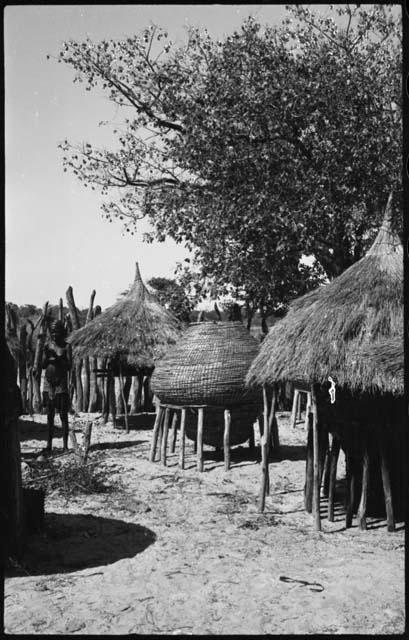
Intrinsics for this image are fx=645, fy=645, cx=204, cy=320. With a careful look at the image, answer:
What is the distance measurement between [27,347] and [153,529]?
1308 cm

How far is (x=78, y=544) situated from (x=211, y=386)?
13.3 feet

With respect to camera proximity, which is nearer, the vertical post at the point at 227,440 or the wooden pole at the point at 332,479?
the wooden pole at the point at 332,479

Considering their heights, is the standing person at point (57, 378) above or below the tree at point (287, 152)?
below

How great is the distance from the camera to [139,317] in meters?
16.6

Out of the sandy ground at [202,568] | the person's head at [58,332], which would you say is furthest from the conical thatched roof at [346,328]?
the person's head at [58,332]

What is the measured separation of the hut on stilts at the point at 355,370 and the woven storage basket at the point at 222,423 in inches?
97.8

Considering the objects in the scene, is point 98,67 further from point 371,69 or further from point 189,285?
point 371,69

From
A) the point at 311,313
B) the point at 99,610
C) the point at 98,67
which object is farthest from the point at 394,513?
the point at 98,67

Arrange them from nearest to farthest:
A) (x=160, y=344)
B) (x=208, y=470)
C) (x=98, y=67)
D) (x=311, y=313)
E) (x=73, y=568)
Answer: (x=73, y=568), (x=311, y=313), (x=208, y=470), (x=160, y=344), (x=98, y=67)

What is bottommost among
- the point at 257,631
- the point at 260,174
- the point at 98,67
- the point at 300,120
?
the point at 257,631

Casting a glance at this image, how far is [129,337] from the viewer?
15.8 metres

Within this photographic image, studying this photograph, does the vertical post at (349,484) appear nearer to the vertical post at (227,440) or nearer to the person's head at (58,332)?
the vertical post at (227,440)

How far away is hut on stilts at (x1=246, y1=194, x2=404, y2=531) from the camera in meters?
6.50

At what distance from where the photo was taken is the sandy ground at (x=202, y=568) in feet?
15.4
